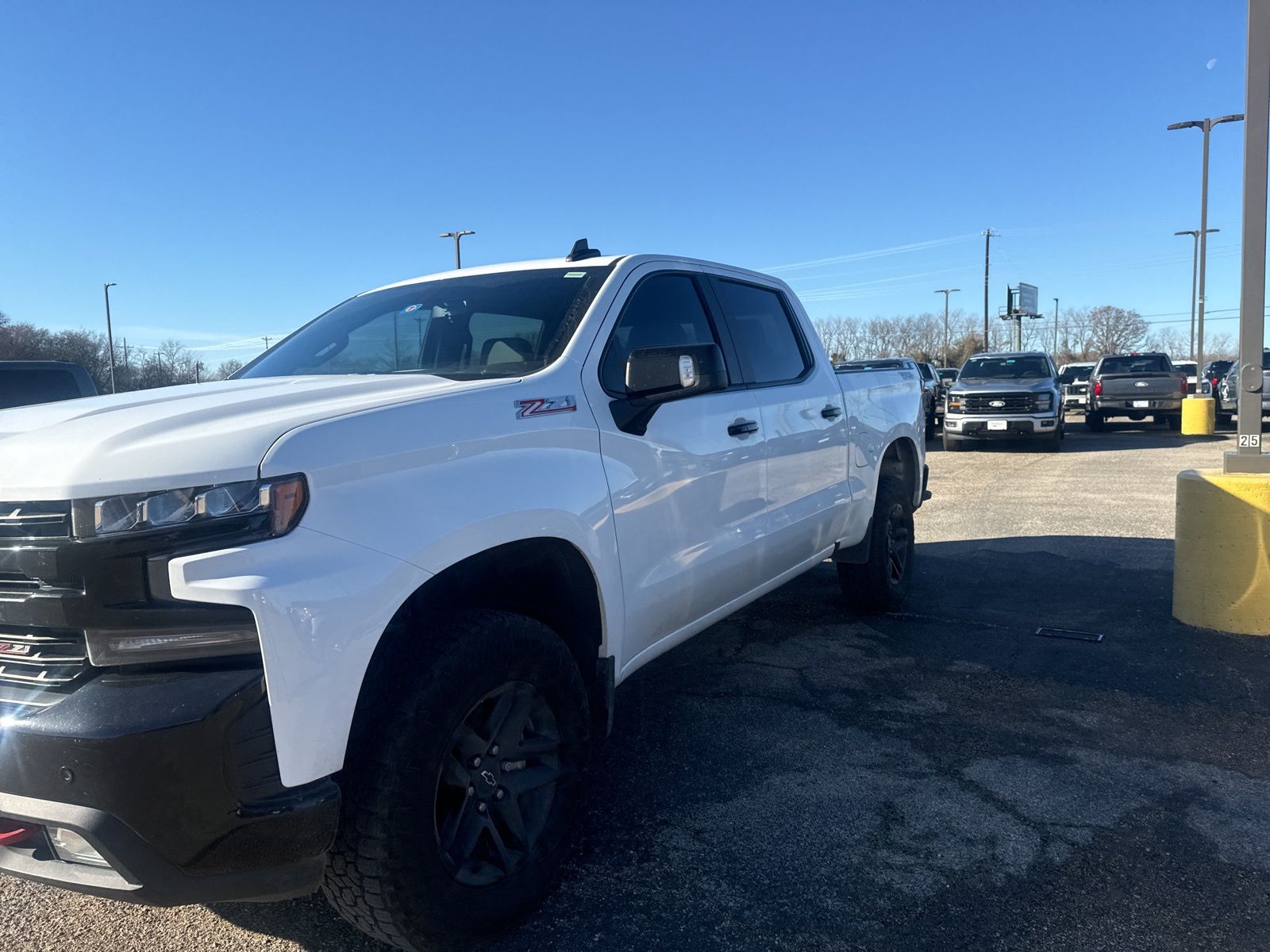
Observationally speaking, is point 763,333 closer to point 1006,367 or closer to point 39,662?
point 39,662

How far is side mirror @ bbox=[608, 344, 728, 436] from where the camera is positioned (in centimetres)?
295

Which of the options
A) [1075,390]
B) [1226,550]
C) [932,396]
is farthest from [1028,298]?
[1226,550]

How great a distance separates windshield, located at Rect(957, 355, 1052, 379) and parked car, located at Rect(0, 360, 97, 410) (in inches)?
667

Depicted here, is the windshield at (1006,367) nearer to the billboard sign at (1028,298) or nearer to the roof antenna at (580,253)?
the roof antenna at (580,253)

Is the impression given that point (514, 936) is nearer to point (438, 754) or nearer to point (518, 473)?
point (438, 754)

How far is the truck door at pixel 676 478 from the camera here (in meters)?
3.05

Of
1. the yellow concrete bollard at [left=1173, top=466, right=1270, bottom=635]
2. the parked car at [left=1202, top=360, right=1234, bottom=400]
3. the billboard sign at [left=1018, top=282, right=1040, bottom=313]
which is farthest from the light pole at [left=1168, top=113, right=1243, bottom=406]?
the billboard sign at [left=1018, top=282, right=1040, bottom=313]

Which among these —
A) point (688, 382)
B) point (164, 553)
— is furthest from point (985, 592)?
point (164, 553)

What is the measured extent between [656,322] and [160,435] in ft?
6.31

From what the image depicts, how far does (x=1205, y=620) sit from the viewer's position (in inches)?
209

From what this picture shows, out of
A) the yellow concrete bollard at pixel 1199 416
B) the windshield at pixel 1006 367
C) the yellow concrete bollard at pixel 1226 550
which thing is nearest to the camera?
the yellow concrete bollard at pixel 1226 550

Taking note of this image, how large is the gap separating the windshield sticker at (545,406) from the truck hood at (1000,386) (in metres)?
16.2

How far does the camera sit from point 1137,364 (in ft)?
70.2

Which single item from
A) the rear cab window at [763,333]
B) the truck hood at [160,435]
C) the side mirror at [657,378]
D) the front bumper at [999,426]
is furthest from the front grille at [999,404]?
the truck hood at [160,435]
